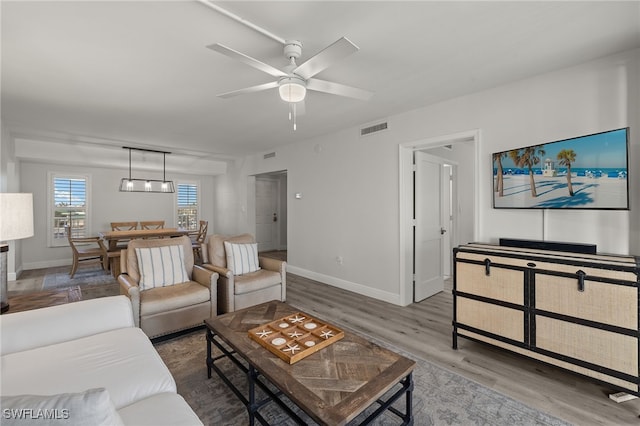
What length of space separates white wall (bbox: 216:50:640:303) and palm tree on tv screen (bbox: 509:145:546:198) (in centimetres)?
12

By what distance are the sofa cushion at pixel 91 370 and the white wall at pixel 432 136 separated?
10.2 ft

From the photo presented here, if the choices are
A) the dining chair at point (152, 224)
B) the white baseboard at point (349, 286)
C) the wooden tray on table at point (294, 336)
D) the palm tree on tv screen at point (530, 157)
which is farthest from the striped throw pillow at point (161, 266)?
the dining chair at point (152, 224)

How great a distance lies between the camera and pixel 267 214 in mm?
8188

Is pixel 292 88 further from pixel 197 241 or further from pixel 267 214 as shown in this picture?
pixel 267 214

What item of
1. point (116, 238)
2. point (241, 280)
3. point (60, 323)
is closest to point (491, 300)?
point (241, 280)

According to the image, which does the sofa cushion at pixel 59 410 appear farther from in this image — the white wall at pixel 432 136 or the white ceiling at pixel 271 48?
the white wall at pixel 432 136

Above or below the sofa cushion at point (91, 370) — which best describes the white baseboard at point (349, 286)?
below

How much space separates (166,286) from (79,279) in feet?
11.3

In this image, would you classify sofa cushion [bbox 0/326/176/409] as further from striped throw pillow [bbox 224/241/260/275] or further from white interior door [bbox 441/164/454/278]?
white interior door [bbox 441/164/454/278]

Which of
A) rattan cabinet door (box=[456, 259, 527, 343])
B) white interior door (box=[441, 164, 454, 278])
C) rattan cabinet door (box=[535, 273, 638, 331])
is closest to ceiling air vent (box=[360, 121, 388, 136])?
white interior door (box=[441, 164, 454, 278])

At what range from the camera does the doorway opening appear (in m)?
7.93

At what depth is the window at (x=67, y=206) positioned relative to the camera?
6262 millimetres

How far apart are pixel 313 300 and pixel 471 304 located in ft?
6.91

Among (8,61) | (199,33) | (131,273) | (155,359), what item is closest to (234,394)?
(155,359)
